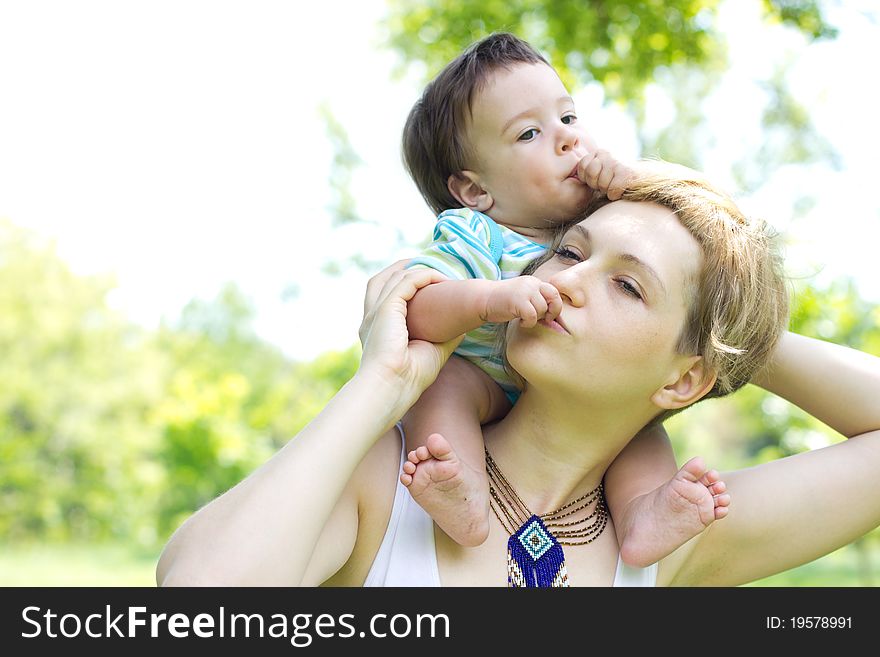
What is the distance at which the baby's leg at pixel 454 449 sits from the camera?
1599mm

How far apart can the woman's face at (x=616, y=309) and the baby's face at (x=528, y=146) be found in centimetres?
30

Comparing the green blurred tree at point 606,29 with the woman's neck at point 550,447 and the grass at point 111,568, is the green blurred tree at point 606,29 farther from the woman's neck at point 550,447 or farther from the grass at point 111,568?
the grass at point 111,568

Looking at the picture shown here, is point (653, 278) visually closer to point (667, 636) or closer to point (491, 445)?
point (491, 445)

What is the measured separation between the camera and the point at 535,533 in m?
1.86

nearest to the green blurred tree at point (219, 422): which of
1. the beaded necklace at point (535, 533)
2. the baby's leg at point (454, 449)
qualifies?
the baby's leg at point (454, 449)

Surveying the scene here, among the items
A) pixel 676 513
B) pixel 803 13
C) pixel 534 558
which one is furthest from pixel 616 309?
pixel 803 13

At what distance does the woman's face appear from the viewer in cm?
172

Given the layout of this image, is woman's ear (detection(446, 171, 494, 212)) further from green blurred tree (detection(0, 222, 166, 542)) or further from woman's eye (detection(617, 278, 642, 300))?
green blurred tree (detection(0, 222, 166, 542))

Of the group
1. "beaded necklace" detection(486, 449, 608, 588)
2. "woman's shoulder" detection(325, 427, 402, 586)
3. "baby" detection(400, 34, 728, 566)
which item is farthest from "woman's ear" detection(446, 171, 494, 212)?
"woman's shoulder" detection(325, 427, 402, 586)

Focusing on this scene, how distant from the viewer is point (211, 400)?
51.3ft

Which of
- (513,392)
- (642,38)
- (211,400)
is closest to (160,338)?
(211,400)

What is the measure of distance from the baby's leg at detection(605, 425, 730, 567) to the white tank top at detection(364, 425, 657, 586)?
0.39 m

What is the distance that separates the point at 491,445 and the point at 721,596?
548 mm

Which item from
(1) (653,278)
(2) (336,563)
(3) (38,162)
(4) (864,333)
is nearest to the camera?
(2) (336,563)
